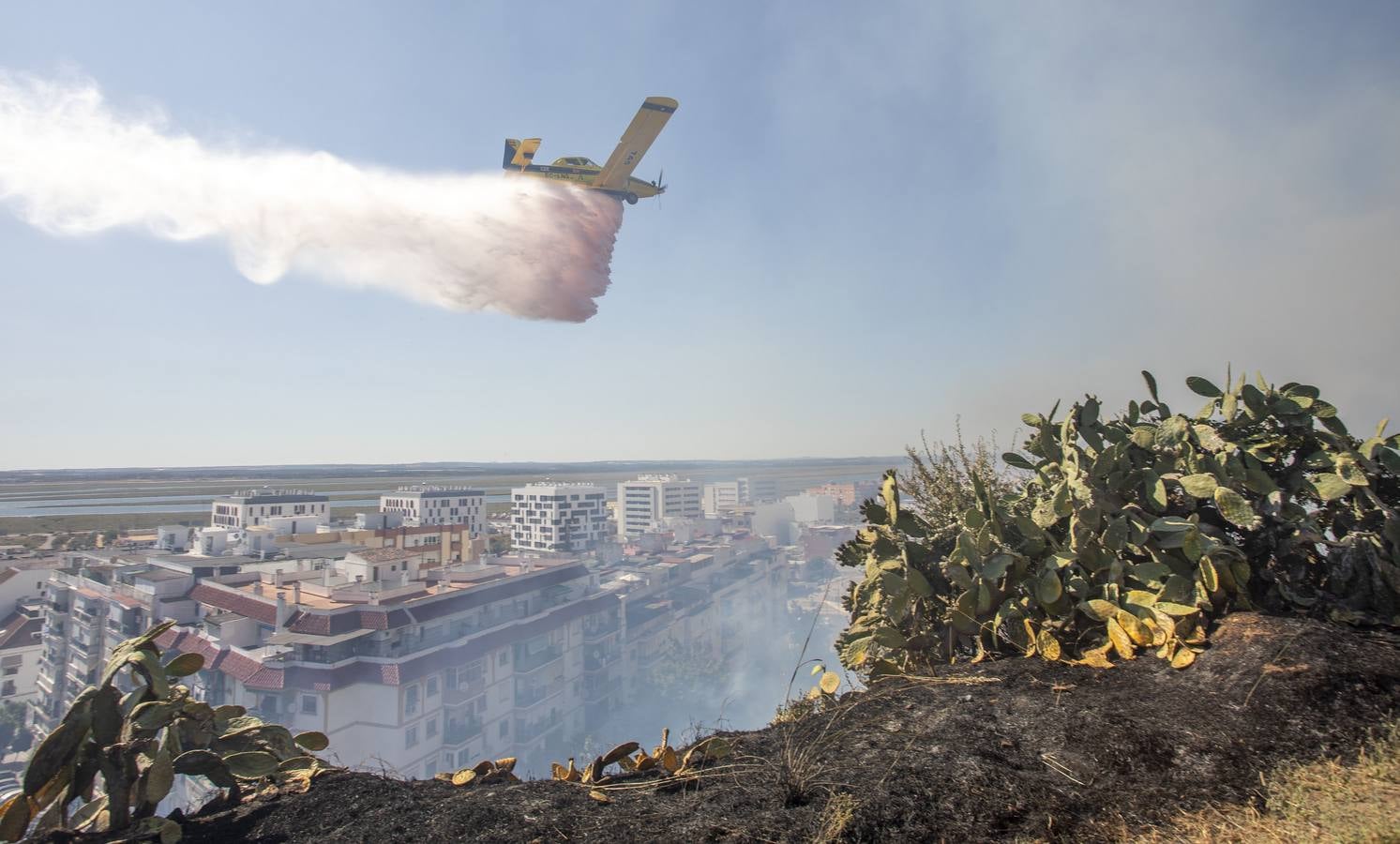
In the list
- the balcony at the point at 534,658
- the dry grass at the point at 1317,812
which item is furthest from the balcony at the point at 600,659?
the dry grass at the point at 1317,812

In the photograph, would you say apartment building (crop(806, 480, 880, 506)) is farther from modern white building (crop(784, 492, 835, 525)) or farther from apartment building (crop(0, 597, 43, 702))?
apartment building (crop(0, 597, 43, 702))

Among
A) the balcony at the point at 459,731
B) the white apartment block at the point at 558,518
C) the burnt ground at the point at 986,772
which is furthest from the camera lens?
the white apartment block at the point at 558,518

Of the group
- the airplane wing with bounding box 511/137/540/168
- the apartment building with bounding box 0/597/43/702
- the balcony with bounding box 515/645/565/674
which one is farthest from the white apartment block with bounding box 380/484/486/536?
the airplane wing with bounding box 511/137/540/168

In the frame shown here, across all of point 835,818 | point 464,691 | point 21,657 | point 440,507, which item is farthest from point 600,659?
point 835,818

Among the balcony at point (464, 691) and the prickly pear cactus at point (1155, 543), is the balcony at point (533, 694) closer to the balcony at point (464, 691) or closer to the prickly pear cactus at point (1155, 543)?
the balcony at point (464, 691)

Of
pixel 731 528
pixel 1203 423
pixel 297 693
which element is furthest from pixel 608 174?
pixel 731 528

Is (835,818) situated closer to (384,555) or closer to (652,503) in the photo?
(384,555)

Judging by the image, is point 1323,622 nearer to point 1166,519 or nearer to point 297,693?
point 1166,519
